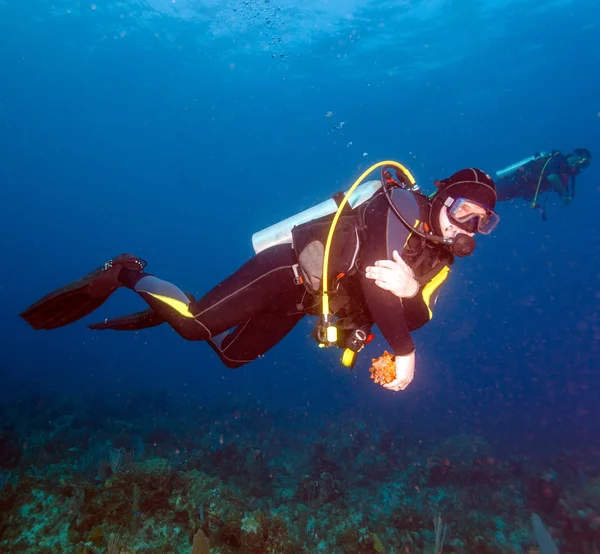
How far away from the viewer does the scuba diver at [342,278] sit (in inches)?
118

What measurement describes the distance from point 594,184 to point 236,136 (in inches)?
3228

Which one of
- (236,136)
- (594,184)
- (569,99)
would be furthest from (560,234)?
(236,136)

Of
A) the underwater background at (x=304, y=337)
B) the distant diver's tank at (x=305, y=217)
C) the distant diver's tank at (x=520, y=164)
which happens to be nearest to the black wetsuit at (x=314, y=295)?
the distant diver's tank at (x=305, y=217)

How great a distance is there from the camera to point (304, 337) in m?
48.1

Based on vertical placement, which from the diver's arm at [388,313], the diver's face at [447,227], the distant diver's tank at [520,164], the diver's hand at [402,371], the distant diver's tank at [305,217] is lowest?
the diver's hand at [402,371]

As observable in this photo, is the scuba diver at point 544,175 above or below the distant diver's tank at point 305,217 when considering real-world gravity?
above

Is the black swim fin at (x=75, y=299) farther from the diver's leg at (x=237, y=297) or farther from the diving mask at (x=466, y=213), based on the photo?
the diving mask at (x=466, y=213)

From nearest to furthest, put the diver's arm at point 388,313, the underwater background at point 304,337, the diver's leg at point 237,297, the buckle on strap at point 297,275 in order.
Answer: the diver's arm at point 388,313
the buckle on strap at point 297,275
the diver's leg at point 237,297
the underwater background at point 304,337

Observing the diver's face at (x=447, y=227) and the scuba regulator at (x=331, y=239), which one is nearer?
the scuba regulator at (x=331, y=239)

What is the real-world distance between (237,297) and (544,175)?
14194mm

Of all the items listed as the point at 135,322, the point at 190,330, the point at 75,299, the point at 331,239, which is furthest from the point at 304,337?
the point at 331,239

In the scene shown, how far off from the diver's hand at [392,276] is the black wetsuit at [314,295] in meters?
0.08

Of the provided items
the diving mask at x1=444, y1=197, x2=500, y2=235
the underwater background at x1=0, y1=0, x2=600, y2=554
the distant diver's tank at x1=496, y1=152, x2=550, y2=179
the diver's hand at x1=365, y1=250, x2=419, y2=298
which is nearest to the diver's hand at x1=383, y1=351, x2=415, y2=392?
the diver's hand at x1=365, y1=250, x2=419, y2=298

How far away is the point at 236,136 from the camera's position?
7150 centimetres
